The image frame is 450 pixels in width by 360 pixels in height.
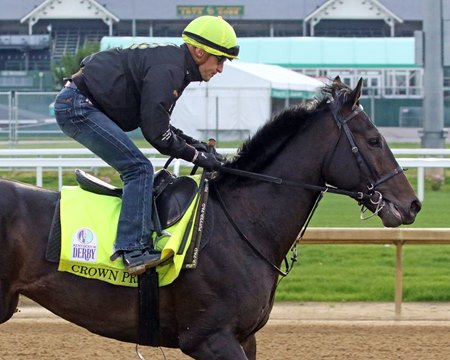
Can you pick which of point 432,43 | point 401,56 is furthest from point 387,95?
point 432,43

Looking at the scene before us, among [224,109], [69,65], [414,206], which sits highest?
[69,65]

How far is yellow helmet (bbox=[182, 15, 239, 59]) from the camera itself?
5160 mm

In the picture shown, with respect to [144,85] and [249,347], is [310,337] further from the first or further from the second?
[144,85]

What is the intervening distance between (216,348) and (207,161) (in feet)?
3.03

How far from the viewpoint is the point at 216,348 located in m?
4.96

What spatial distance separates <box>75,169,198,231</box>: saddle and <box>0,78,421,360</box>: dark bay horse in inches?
5.7

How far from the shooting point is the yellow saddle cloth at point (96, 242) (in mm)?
5066

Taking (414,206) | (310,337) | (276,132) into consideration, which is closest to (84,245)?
(276,132)

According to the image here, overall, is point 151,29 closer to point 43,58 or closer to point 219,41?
point 43,58

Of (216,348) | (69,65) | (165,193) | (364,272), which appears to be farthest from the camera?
(69,65)

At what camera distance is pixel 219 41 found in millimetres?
5164

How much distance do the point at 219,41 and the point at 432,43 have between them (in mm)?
12825

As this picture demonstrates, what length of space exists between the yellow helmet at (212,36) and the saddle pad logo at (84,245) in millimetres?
1067

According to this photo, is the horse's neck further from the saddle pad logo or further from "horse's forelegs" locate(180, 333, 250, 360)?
the saddle pad logo
